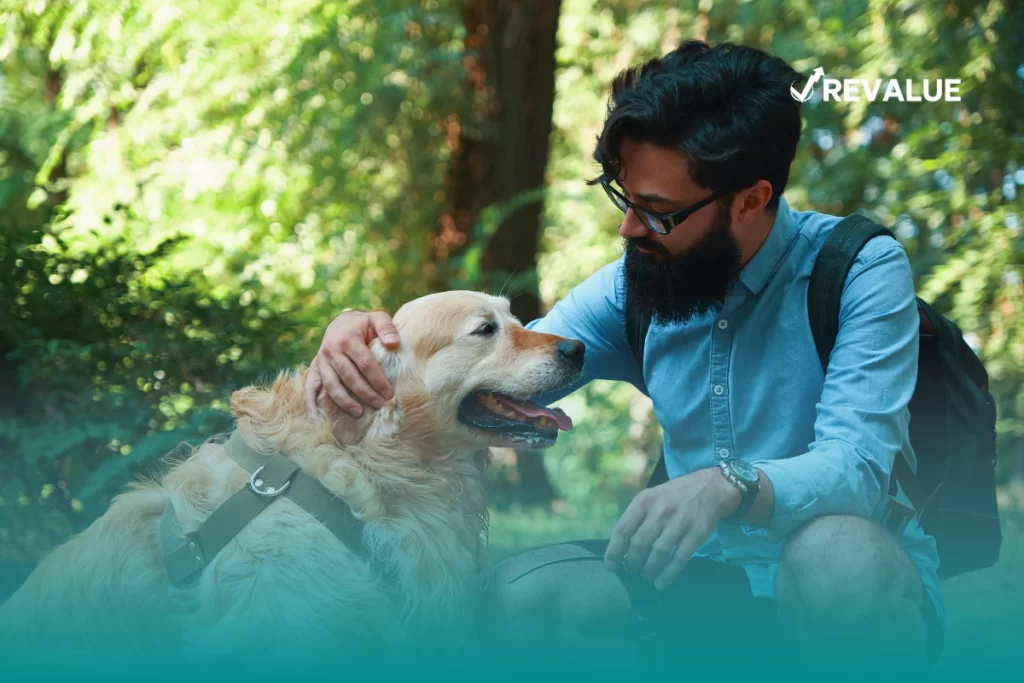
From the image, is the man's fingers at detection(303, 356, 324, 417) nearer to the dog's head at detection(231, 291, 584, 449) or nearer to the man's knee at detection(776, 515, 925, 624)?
the dog's head at detection(231, 291, 584, 449)

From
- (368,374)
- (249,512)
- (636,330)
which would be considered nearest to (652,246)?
(636,330)

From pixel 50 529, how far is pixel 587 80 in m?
6.35

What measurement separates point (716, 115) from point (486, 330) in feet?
2.84

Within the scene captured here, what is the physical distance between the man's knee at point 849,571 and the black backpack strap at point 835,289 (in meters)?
0.32

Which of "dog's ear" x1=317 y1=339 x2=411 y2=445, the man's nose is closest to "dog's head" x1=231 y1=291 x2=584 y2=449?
"dog's ear" x1=317 y1=339 x2=411 y2=445

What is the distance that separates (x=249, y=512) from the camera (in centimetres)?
208

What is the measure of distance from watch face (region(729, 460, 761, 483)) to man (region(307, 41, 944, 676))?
12 cm

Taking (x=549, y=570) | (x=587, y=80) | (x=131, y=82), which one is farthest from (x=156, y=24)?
(x=549, y=570)

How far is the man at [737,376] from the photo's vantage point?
6.37 ft

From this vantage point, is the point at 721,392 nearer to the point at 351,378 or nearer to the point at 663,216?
the point at 663,216

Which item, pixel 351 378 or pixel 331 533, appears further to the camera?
pixel 351 378

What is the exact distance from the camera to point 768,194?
2336 mm

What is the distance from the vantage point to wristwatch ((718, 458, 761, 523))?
1813 mm

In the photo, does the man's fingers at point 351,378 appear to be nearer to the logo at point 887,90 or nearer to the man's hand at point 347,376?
the man's hand at point 347,376
